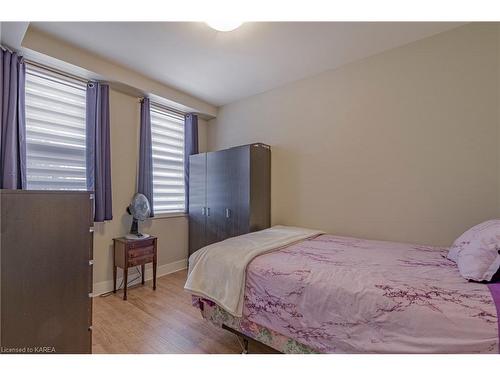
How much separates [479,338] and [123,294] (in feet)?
10.2

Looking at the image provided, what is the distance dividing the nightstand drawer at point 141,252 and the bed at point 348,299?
1193 mm

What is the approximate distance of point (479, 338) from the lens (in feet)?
3.20

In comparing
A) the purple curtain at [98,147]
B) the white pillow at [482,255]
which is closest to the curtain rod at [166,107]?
the purple curtain at [98,147]

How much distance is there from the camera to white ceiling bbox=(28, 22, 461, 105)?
6.63 ft

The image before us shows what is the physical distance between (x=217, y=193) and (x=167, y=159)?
979 millimetres

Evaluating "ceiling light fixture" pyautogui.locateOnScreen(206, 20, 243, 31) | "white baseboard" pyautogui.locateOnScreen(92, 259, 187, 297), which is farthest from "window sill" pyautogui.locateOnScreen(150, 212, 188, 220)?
"ceiling light fixture" pyautogui.locateOnScreen(206, 20, 243, 31)

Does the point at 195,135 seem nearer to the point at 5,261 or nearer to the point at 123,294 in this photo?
the point at 123,294

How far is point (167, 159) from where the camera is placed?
353 centimetres

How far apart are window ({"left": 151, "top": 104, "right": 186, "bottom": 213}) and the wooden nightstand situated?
670 mm

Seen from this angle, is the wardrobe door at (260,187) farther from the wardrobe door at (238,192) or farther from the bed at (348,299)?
the bed at (348,299)

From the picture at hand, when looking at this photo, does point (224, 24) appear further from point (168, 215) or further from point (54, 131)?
point (168, 215)

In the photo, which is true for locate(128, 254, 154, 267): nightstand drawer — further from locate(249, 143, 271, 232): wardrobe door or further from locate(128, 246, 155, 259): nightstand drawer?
locate(249, 143, 271, 232): wardrobe door

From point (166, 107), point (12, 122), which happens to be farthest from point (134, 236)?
point (166, 107)
